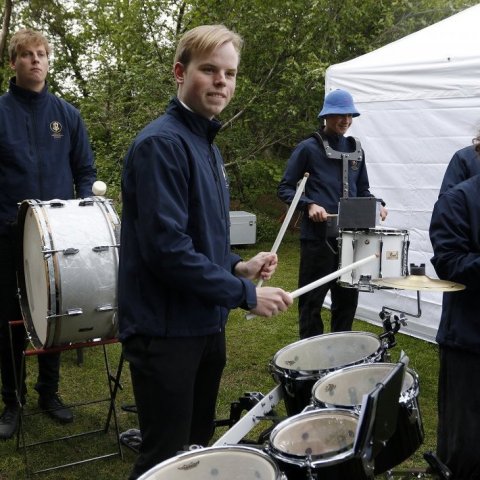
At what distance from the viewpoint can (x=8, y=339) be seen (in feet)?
12.2

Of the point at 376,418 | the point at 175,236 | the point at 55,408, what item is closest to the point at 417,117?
the point at 55,408

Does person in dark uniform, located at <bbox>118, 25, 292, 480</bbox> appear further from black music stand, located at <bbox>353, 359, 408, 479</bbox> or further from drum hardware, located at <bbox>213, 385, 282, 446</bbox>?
black music stand, located at <bbox>353, 359, 408, 479</bbox>

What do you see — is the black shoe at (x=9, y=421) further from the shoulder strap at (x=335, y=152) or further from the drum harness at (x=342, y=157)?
the shoulder strap at (x=335, y=152)

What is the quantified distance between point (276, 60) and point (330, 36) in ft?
3.26

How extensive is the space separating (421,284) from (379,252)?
1.10 m

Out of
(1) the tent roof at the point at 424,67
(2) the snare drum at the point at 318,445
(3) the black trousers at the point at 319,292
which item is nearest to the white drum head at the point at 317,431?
(2) the snare drum at the point at 318,445

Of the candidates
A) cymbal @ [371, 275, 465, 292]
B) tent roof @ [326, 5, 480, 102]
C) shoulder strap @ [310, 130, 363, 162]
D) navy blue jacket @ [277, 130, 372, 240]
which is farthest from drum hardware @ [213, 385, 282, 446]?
tent roof @ [326, 5, 480, 102]

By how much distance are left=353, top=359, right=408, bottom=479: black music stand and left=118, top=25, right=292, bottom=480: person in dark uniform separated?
44 cm

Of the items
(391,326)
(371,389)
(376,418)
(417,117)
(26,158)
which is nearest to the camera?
(376,418)

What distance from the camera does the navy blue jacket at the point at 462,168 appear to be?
346cm

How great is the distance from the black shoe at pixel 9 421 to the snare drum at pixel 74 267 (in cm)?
81

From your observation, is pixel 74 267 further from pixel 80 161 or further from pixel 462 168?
pixel 462 168

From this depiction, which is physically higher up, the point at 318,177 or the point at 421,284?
the point at 318,177

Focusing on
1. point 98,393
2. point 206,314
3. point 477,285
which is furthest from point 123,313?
point 98,393
